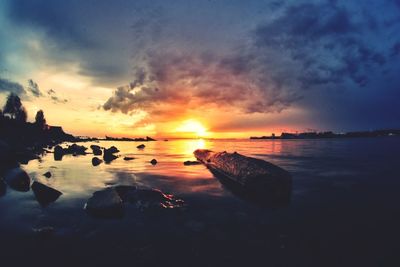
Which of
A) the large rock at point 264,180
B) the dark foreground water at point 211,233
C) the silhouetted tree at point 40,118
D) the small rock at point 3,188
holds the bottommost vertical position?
the dark foreground water at point 211,233

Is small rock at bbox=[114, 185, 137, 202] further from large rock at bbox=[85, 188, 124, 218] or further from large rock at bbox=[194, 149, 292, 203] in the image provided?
large rock at bbox=[194, 149, 292, 203]

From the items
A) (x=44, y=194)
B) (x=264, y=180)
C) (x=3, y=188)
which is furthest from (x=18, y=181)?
(x=264, y=180)

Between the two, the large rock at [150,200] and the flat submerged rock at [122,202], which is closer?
the flat submerged rock at [122,202]

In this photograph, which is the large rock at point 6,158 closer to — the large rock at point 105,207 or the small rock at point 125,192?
the small rock at point 125,192

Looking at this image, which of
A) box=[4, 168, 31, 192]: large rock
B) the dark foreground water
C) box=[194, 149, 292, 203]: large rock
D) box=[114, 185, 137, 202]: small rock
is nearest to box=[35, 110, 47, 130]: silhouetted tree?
box=[4, 168, 31, 192]: large rock

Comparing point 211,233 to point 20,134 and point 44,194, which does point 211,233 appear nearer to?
point 44,194

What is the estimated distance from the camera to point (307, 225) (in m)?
8.30

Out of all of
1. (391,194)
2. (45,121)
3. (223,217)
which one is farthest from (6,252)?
(45,121)

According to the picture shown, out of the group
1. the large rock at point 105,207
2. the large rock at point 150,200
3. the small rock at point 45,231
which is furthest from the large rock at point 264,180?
the small rock at point 45,231

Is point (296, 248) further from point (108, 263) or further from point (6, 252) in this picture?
point (6, 252)


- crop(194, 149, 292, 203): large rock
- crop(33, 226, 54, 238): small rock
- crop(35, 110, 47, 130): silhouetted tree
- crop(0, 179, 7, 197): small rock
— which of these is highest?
crop(35, 110, 47, 130): silhouetted tree

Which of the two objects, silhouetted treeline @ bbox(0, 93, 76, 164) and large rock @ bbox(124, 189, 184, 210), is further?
silhouetted treeline @ bbox(0, 93, 76, 164)

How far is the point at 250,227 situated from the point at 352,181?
43.8ft

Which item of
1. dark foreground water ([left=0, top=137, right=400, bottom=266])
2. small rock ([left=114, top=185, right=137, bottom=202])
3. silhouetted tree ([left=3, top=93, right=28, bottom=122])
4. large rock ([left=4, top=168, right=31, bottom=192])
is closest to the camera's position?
dark foreground water ([left=0, top=137, right=400, bottom=266])
